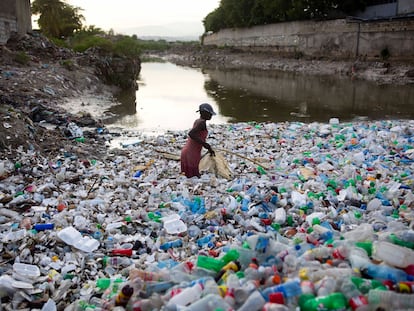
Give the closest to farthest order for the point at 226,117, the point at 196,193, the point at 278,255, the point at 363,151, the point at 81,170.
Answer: the point at 278,255, the point at 196,193, the point at 81,170, the point at 363,151, the point at 226,117

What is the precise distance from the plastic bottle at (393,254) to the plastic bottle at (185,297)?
3.72ft

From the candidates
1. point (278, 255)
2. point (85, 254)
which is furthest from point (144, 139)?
point (278, 255)

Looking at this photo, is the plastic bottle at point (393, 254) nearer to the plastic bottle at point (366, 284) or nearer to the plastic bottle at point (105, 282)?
the plastic bottle at point (366, 284)

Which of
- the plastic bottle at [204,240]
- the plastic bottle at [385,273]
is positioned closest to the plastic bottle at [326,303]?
the plastic bottle at [385,273]

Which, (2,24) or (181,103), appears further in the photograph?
(2,24)

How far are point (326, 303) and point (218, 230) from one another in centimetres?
181

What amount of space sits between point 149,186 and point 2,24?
15.5 meters

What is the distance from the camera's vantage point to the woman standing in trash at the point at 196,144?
5.05 metres

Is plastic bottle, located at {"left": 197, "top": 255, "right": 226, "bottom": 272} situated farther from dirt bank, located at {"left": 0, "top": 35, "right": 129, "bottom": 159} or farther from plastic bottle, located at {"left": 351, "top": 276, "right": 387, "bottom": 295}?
dirt bank, located at {"left": 0, "top": 35, "right": 129, "bottom": 159}

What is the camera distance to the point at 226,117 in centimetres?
1154

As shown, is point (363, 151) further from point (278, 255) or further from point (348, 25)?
point (348, 25)

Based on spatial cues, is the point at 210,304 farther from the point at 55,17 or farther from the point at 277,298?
the point at 55,17

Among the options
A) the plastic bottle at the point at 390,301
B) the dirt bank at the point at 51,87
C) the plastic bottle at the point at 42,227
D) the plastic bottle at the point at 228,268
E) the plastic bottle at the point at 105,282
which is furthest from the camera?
the dirt bank at the point at 51,87

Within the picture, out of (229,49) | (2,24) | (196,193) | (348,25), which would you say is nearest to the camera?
(196,193)
